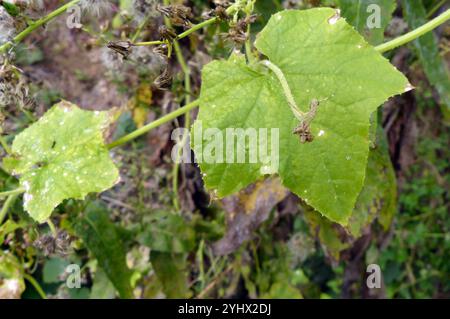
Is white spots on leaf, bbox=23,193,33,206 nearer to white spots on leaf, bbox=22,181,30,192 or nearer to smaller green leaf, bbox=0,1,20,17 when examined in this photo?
white spots on leaf, bbox=22,181,30,192

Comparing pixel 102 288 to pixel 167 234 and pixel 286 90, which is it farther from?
pixel 286 90

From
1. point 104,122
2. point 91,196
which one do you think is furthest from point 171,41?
point 91,196

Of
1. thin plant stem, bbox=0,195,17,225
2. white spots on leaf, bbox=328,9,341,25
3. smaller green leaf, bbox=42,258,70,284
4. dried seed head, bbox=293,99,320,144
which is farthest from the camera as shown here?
smaller green leaf, bbox=42,258,70,284

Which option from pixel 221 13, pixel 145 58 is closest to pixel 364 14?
pixel 221 13

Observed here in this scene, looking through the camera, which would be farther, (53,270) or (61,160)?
(53,270)

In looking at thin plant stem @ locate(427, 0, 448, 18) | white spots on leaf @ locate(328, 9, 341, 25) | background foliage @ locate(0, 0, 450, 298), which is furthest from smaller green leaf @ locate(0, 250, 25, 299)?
thin plant stem @ locate(427, 0, 448, 18)

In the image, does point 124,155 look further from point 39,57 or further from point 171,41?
point 39,57
